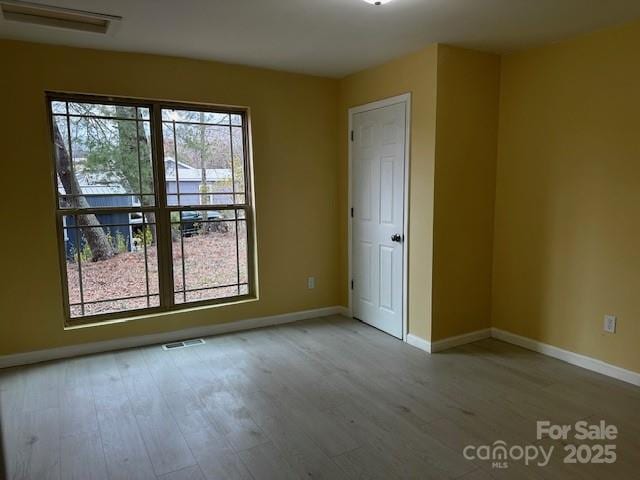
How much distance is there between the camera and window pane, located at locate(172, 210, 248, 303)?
12.7 feet

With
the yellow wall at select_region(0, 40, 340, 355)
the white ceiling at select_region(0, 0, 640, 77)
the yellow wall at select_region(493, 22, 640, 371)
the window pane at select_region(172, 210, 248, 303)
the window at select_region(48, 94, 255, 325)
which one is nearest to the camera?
the white ceiling at select_region(0, 0, 640, 77)

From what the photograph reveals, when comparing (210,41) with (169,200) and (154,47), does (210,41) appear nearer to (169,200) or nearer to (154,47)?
(154,47)

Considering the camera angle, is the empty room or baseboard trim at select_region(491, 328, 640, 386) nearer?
the empty room

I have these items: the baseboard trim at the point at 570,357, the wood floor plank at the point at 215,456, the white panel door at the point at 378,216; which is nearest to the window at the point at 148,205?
the white panel door at the point at 378,216

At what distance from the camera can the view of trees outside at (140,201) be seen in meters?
3.45

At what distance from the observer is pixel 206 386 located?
116 inches

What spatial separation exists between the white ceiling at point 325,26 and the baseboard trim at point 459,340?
2282 mm

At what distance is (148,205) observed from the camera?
3.71 meters

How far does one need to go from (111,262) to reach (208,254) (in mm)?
806

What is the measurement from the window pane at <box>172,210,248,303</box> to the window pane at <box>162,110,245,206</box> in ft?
0.52

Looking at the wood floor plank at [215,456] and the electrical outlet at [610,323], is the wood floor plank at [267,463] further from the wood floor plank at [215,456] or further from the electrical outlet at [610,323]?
the electrical outlet at [610,323]

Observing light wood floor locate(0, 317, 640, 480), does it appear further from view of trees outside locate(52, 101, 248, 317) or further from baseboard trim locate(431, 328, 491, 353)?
view of trees outside locate(52, 101, 248, 317)

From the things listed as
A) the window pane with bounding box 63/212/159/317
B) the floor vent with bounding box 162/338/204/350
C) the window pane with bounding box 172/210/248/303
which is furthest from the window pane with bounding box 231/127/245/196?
the floor vent with bounding box 162/338/204/350

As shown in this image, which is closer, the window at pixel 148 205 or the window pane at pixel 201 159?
the window at pixel 148 205
